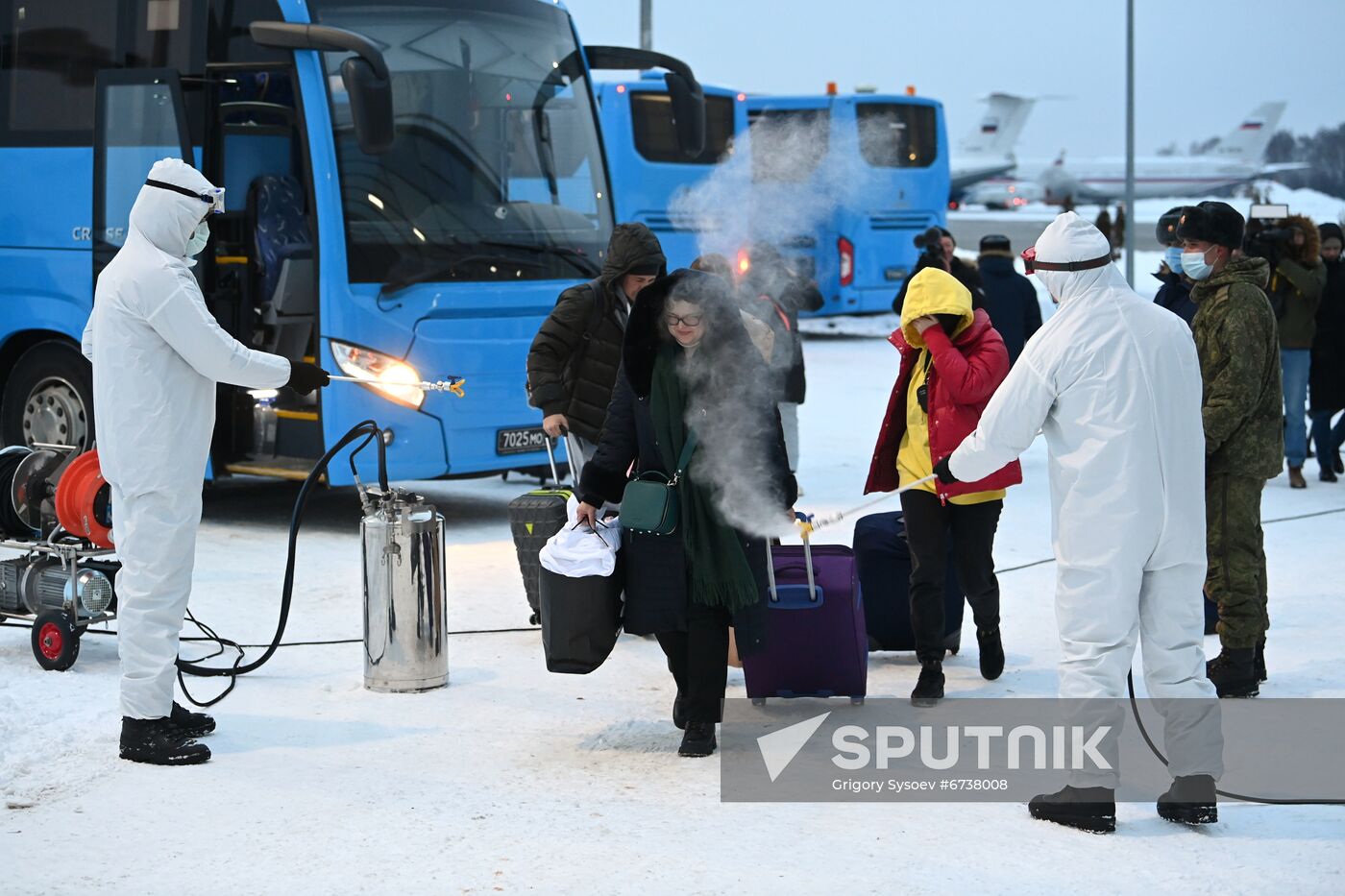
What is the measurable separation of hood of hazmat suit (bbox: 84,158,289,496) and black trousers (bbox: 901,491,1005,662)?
2.66m

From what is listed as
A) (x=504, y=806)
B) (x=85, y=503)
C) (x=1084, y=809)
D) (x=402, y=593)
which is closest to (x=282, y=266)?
(x=85, y=503)

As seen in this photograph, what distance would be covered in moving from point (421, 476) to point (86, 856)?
211 inches

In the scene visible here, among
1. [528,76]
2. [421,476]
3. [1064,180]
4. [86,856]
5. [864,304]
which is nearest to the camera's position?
[86,856]

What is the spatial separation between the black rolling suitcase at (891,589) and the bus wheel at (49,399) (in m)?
5.97

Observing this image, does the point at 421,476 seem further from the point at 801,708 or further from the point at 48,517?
the point at 801,708

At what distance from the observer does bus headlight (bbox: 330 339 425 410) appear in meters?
9.86

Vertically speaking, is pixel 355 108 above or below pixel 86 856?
above

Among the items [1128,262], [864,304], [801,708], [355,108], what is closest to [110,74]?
[355,108]

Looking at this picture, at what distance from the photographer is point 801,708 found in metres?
6.50

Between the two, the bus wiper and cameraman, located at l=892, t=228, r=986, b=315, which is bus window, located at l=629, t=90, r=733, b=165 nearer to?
cameraman, located at l=892, t=228, r=986, b=315

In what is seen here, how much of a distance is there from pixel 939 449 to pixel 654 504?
1356 mm

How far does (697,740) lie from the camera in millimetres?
5836

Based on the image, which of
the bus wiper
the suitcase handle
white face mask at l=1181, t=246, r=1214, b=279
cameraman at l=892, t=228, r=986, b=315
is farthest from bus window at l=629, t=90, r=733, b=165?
the suitcase handle

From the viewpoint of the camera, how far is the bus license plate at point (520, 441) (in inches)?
406
